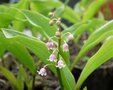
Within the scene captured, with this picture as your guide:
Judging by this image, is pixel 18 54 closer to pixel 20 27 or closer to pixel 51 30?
pixel 51 30

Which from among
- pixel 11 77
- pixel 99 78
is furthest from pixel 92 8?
pixel 11 77

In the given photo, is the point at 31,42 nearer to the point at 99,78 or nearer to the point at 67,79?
the point at 67,79

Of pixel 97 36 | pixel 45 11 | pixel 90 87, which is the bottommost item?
pixel 90 87

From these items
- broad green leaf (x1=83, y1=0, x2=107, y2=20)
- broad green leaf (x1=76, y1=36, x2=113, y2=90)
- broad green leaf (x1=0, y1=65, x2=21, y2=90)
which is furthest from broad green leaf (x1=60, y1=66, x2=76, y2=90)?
broad green leaf (x1=83, y1=0, x2=107, y2=20)

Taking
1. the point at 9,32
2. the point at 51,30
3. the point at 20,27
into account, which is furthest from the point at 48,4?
the point at 9,32

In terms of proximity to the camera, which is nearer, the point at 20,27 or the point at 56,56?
the point at 56,56

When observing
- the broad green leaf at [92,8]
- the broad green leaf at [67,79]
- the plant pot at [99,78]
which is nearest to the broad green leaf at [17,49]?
the broad green leaf at [67,79]

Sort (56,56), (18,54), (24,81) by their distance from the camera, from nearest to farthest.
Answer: (56,56), (18,54), (24,81)

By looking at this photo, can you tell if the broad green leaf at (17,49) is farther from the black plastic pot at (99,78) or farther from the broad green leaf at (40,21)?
the black plastic pot at (99,78)

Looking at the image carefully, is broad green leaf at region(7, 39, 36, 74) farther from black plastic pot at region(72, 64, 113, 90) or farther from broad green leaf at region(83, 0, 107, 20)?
broad green leaf at region(83, 0, 107, 20)
